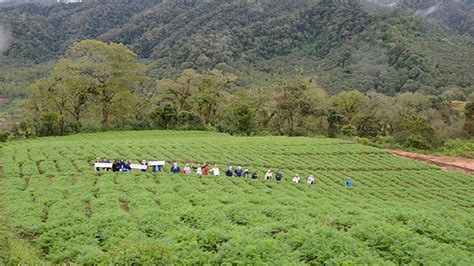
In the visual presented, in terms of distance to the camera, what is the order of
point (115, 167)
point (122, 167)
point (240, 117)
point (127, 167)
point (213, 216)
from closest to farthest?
point (213, 216) → point (115, 167) → point (122, 167) → point (127, 167) → point (240, 117)

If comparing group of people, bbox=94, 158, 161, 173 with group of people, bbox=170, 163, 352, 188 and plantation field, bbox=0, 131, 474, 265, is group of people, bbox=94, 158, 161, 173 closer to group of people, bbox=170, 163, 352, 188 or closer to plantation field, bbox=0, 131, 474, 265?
plantation field, bbox=0, 131, 474, 265

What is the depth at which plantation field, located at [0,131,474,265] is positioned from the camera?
565 inches

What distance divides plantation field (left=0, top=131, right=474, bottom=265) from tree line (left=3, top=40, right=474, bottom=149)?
2950cm

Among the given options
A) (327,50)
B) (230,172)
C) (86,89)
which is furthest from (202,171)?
(327,50)

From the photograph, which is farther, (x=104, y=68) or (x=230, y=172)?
(x=104, y=68)

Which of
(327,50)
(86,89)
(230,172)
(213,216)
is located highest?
(327,50)

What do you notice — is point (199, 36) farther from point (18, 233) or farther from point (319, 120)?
point (18, 233)

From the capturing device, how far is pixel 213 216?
1964 cm

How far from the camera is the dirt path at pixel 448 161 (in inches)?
2009

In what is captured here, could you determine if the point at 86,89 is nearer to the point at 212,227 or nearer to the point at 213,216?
the point at 213,216

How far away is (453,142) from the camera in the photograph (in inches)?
2692

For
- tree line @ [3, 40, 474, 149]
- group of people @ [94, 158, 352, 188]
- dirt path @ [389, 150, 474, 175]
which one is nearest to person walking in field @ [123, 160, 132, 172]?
group of people @ [94, 158, 352, 188]

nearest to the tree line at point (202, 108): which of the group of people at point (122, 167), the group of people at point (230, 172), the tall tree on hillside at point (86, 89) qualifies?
the tall tree on hillside at point (86, 89)

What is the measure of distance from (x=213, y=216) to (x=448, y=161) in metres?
46.4
